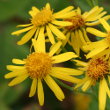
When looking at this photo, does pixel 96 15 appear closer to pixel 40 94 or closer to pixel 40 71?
pixel 40 71

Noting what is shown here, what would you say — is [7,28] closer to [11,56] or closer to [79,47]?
[11,56]

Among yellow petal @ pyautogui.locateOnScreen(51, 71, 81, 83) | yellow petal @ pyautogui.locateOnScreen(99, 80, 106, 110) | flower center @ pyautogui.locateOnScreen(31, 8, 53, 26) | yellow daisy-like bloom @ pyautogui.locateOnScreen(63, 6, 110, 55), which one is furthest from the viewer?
flower center @ pyautogui.locateOnScreen(31, 8, 53, 26)

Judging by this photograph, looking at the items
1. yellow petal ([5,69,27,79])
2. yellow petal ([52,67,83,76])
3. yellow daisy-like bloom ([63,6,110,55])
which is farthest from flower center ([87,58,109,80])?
yellow petal ([5,69,27,79])

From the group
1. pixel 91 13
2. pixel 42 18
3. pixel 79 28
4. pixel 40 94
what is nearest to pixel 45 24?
pixel 42 18

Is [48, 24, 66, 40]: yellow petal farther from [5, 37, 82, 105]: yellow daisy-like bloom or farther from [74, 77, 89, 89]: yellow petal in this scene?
[74, 77, 89, 89]: yellow petal

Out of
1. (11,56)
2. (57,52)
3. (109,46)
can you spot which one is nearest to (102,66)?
(109,46)

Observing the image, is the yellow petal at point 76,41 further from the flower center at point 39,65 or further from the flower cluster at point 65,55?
the flower center at point 39,65

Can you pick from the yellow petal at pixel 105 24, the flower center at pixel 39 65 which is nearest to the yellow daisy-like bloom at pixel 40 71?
the flower center at pixel 39 65

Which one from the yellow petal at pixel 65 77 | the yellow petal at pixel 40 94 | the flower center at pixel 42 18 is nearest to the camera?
the yellow petal at pixel 65 77
